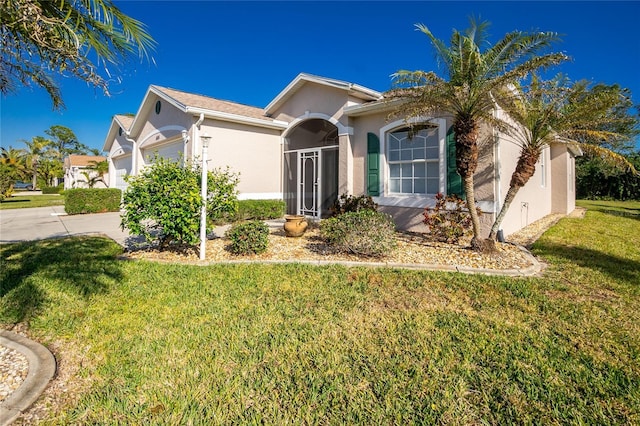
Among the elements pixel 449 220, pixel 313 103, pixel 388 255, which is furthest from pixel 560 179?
pixel 388 255

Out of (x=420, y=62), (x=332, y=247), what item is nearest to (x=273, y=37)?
(x=420, y=62)

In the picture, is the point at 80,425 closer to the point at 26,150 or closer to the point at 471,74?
the point at 471,74

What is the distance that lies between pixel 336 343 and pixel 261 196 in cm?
1060

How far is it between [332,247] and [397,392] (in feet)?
16.6

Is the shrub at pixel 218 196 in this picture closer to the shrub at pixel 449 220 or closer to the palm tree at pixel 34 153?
the shrub at pixel 449 220

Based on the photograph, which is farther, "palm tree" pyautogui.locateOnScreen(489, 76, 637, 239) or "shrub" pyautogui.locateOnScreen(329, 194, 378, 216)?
"shrub" pyautogui.locateOnScreen(329, 194, 378, 216)

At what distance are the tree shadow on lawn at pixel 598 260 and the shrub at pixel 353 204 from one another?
479 cm

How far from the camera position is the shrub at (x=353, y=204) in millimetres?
10641

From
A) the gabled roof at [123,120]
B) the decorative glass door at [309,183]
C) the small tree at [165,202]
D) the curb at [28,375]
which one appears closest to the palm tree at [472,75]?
the small tree at [165,202]

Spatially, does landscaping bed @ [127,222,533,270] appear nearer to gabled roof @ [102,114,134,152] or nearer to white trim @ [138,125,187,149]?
white trim @ [138,125,187,149]

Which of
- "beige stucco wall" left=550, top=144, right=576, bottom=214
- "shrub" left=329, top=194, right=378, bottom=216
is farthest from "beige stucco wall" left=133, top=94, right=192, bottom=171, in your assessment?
"beige stucco wall" left=550, top=144, right=576, bottom=214

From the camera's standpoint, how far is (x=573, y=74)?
8.42 meters

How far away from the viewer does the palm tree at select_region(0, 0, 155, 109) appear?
3389mm

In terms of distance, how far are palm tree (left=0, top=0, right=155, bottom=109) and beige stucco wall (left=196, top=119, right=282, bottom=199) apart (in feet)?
24.7
